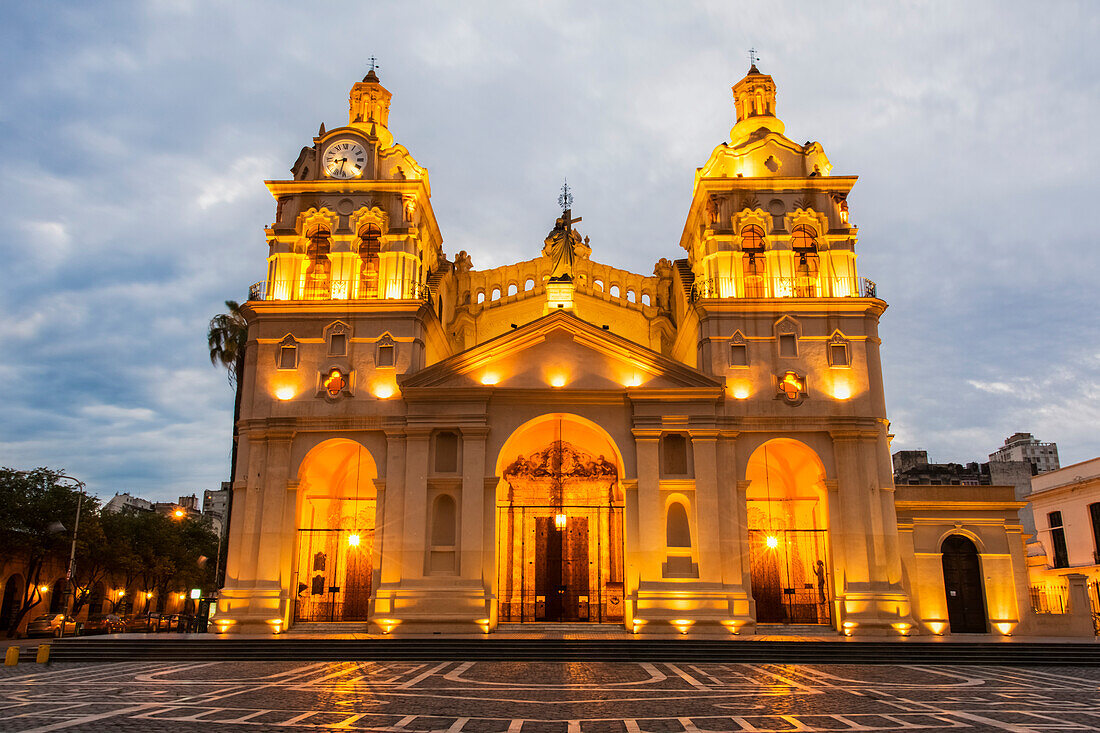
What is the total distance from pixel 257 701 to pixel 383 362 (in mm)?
16839

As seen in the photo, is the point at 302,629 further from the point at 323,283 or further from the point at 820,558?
the point at 820,558

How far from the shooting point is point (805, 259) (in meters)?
32.3

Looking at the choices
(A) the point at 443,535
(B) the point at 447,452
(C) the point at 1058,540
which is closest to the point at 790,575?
(A) the point at 443,535

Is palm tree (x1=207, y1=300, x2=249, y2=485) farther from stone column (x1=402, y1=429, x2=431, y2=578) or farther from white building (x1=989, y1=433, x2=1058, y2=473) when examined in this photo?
white building (x1=989, y1=433, x2=1058, y2=473)

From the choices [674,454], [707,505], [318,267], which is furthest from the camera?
[318,267]

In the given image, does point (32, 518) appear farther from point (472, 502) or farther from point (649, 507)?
point (649, 507)

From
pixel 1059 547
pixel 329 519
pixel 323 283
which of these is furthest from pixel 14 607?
pixel 1059 547

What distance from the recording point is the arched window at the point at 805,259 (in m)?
31.8

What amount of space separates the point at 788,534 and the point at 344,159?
23005mm

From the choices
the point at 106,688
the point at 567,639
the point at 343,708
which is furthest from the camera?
the point at 567,639

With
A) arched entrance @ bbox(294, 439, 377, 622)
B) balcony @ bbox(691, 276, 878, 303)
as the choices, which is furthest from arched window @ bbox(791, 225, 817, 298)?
arched entrance @ bbox(294, 439, 377, 622)

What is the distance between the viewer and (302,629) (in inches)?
1095

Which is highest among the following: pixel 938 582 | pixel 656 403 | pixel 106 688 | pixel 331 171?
pixel 331 171

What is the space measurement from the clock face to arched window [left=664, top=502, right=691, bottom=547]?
18.0 metres
